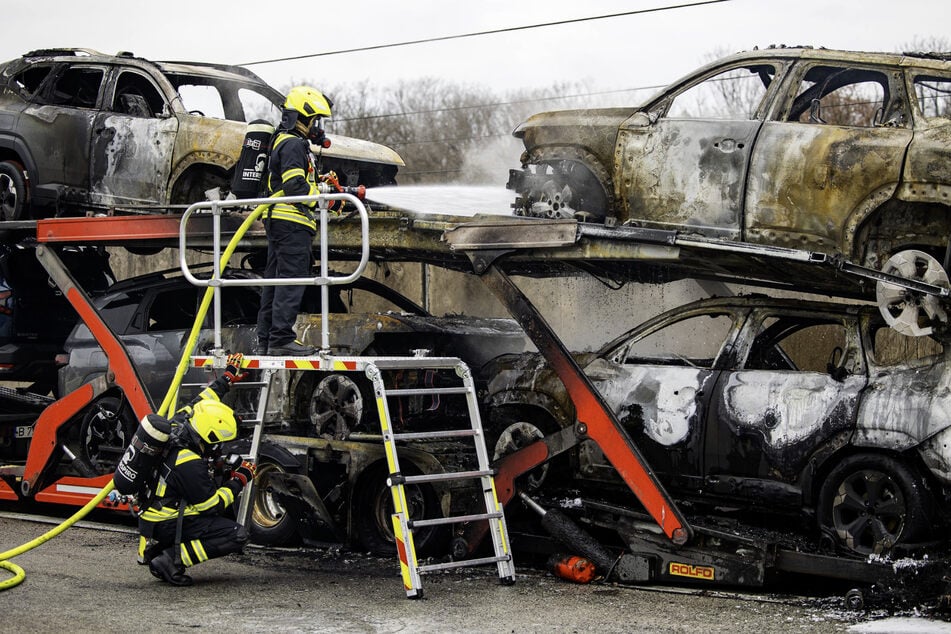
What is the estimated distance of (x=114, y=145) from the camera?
10797mm

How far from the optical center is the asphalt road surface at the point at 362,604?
21.4 feet

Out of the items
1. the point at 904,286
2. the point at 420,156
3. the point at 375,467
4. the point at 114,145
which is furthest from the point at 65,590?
the point at 420,156

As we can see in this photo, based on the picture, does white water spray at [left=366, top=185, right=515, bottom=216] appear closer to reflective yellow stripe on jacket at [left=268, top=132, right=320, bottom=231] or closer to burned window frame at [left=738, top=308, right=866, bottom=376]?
reflective yellow stripe on jacket at [left=268, top=132, right=320, bottom=231]

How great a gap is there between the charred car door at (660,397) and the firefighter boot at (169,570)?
281 cm

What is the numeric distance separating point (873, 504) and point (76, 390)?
6601 millimetres

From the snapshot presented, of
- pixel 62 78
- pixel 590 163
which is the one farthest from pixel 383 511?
pixel 62 78

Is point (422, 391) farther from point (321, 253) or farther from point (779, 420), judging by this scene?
point (779, 420)

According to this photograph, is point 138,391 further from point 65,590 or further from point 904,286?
point 904,286

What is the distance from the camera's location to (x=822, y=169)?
7.52m

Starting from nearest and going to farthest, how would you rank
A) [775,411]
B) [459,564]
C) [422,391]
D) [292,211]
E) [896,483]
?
[896,483] < [775,411] < [459,564] < [422,391] < [292,211]

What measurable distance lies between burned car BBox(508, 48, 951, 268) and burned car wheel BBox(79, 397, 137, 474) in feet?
12.9

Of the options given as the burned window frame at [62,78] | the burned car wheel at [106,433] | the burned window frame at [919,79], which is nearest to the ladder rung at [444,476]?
the burned car wheel at [106,433]

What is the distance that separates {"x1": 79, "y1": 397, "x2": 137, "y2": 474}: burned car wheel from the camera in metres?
10.0

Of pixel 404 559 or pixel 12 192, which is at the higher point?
pixel 12 192
